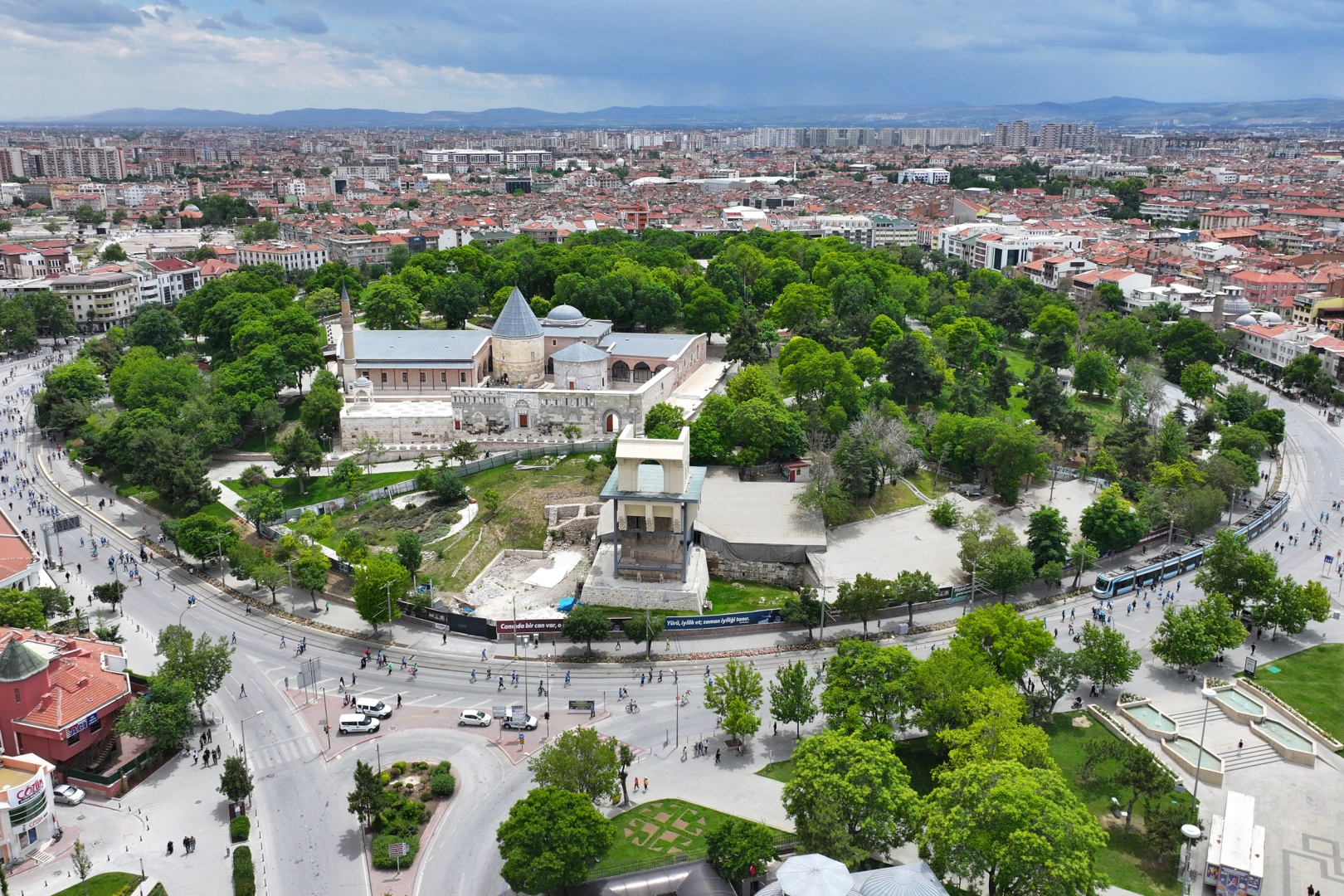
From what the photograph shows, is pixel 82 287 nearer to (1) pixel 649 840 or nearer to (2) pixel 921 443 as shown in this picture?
(2) pixel 921 443

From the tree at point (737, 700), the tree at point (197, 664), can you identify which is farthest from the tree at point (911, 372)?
the tree at point (197, 664)

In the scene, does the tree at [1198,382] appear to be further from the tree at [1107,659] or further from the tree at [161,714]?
the tree at [161,714]

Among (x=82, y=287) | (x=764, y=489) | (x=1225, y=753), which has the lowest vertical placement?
(x=1225, y=753)

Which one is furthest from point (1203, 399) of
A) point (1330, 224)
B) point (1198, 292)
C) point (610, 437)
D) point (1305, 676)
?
point (1330, 224)

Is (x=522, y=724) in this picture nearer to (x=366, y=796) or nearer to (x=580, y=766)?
(x=580, y=766)

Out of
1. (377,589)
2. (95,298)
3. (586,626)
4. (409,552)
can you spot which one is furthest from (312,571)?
(95,298)

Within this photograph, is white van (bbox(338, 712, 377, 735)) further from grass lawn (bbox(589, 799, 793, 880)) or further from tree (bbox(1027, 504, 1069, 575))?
tree (bbox(1027, 504, 1069, 575))
